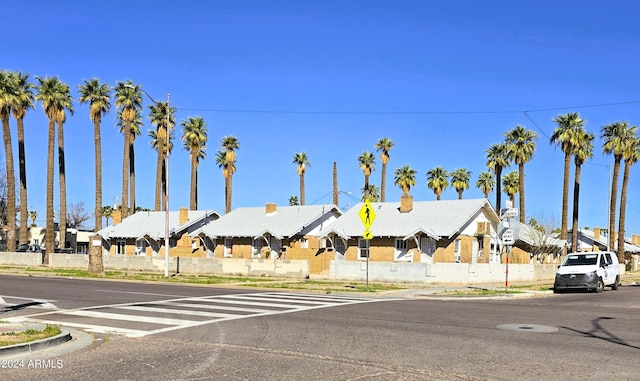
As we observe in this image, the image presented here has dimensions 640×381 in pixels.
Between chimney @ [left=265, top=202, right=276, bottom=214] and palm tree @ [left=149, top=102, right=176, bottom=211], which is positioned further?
palm tree @ [left=149, top=102, right=176, bottom=211]

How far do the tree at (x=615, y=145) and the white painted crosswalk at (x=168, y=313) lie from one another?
4313 cm

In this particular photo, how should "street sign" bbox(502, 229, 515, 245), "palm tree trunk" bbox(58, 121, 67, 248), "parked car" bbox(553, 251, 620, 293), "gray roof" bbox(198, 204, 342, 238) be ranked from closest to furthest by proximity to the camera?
"street sign" bbox(502, 229, 515, 245), "parked car" bbox(553, 251, 620, 293), "gray roof" bbox(198, 204, 342, 238), "palm tree trunk" bbox(58, 121, 67, 248)

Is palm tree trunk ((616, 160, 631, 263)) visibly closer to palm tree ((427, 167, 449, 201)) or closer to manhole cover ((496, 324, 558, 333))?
palm tree ((427, 167, 449, 201))

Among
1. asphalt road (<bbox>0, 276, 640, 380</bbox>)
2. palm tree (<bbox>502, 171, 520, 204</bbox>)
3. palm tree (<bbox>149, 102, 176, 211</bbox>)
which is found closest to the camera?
asphalt road (<bbox>0, 276, 640, 380</bbox>)

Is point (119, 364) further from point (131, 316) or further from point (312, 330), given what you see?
point (131, 316)

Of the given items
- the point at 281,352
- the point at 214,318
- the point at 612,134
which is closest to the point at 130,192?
the point at 612,134

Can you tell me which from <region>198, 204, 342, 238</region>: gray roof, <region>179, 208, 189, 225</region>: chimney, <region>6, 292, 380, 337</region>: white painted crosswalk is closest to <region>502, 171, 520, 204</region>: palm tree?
<region>198, 204, 342, 238</region>: gray roof

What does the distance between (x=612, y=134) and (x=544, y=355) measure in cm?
5409

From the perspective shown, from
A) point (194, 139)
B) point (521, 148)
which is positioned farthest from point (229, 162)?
point (521, 148)

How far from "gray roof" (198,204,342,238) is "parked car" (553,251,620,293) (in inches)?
957

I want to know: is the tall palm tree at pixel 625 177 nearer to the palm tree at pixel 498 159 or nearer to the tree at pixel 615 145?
the tree at pixel 615 145

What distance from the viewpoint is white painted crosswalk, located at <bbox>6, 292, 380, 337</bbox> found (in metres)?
13.9

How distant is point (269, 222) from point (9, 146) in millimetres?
24853

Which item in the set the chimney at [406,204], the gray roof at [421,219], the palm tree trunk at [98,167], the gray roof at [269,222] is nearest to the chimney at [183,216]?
the gray roof at [269,222]
